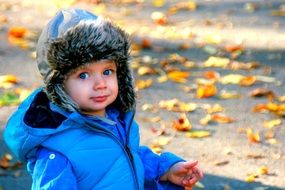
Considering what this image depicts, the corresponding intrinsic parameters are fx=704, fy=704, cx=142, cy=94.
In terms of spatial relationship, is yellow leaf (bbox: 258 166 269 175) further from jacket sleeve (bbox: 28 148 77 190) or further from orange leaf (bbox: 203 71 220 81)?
jacket sleeve (bbox: 28 148 77 190)

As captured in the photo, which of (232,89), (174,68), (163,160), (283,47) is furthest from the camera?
(283,47)

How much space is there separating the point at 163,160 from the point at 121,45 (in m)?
0.57

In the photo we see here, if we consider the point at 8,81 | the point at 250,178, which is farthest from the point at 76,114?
the point at 8,81

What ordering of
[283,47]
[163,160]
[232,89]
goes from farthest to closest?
[283,47]
[232,89]
[163,160]

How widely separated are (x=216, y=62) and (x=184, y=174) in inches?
126

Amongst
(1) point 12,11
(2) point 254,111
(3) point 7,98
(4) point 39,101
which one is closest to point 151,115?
(2) point 254,111

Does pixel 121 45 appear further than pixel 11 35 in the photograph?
No

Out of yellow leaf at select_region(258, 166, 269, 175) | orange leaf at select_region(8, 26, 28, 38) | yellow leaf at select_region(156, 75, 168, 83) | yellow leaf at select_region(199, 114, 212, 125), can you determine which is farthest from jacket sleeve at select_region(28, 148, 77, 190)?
orange leaf at select_region(8, 26, 28, 38)

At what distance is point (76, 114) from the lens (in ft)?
8.43

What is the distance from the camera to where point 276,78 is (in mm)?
5633

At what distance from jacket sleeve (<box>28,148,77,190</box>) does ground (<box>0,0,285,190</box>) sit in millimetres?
1486

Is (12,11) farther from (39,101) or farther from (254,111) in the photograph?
(39,101)

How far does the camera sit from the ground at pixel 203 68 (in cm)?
424

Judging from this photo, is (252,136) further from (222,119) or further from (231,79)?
(231,79)
